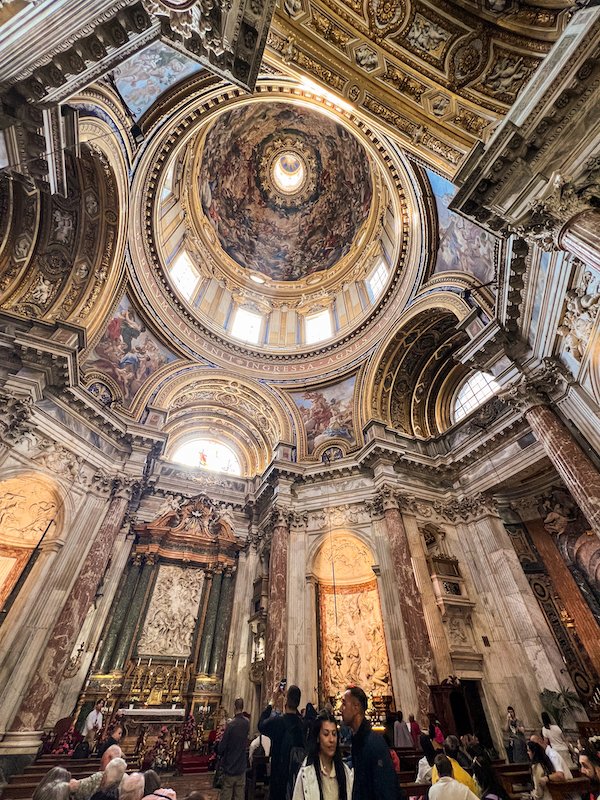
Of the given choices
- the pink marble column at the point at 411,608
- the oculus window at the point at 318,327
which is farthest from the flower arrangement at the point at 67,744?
the oculus window at the point at 318,327

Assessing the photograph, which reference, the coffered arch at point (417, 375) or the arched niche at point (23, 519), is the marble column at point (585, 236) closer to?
the coffered arch at point (417, 375)

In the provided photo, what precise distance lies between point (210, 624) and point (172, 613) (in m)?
1.38

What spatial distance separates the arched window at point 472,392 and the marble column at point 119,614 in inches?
538

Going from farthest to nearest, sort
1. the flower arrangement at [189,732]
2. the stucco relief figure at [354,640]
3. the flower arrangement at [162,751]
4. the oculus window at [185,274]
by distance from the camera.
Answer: the oculus window at [185,274]
the stucco relief figure at [354,640]
the flower arrangement at [189,732]
the flower arrangement at [162,751]

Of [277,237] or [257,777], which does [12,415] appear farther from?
[277,237]

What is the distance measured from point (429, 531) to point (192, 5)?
1377 cm

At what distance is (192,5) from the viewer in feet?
15.4

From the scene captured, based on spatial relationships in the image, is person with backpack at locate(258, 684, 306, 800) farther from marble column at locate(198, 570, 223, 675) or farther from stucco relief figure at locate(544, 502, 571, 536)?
stucco relief figure at locate(544, 502, 571, 536)

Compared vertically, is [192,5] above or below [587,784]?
above

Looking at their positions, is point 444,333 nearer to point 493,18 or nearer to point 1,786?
point 493,18

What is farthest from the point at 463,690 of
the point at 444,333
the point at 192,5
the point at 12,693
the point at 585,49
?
the point at 192,5

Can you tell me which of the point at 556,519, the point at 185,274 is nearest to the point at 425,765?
the point at 556,519

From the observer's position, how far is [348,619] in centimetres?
1196

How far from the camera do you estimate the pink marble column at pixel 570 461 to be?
23.8ft
